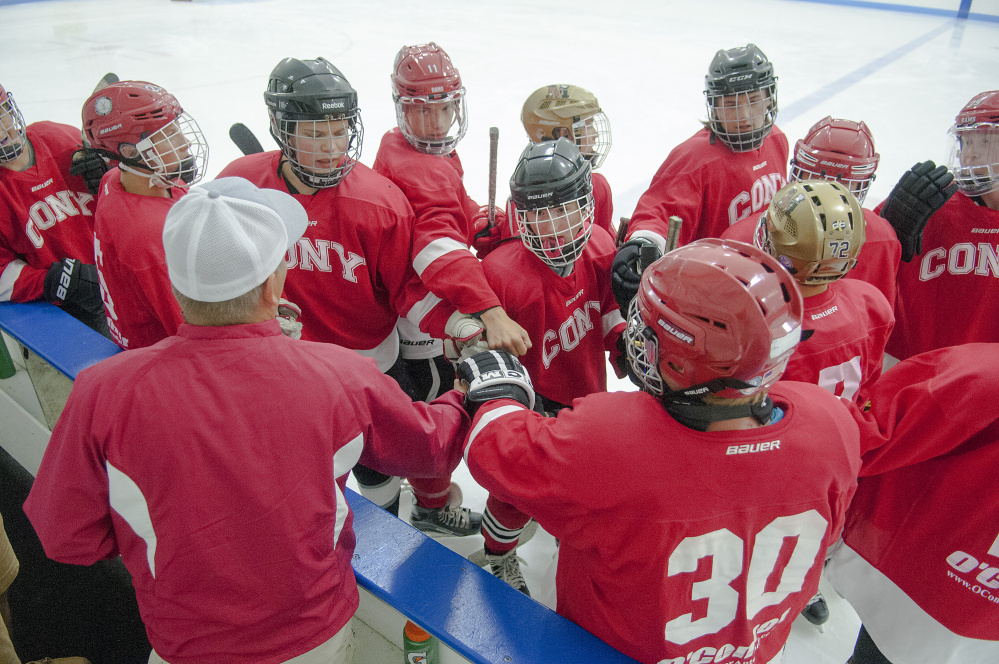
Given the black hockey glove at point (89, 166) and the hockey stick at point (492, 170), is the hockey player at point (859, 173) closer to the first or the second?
the hockey stick at point (492, 170)

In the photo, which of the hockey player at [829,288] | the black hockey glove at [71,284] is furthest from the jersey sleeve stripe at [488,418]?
the black hockey glove at [71,284]

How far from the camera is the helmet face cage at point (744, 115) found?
234 cm

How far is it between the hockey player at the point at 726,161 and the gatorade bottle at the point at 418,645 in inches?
56.4

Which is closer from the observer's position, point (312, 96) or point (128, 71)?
point (312, 96)

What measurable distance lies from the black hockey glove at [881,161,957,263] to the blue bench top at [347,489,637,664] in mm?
1645

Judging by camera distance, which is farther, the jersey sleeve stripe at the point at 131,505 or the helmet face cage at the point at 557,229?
the helmet face cage at the point at 557,229

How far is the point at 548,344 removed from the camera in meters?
1.91

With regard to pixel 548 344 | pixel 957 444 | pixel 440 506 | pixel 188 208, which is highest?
pixel 188 208

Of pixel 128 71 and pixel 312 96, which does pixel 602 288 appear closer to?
pixel 312 96

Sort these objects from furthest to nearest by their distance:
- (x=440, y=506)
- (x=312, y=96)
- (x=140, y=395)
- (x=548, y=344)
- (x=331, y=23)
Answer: (x=331, y=23) < (x=440, y=506) < (x=548, y=344) < (x=312, y=96) < (x=140, y=395)

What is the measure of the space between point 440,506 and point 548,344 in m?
0.73

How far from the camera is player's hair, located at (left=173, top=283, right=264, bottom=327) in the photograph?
102cm

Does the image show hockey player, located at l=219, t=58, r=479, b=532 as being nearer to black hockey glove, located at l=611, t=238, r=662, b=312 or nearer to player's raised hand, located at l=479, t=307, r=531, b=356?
player's raised hand, located at l=479, t=307, r=531, b=356

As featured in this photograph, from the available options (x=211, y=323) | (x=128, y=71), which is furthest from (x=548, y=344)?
(x=128, y=71)
